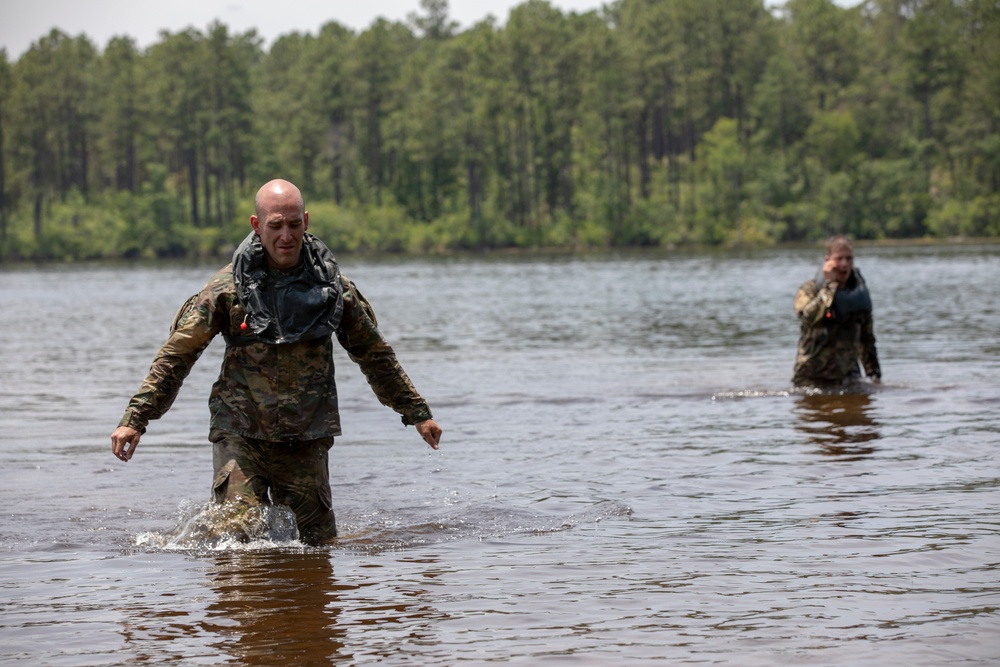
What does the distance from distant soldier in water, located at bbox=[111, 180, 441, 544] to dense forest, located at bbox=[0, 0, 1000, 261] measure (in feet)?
276

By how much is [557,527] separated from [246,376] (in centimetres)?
246

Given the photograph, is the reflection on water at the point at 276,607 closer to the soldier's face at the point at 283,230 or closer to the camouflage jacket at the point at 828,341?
the soldier's face at the point at 283,230

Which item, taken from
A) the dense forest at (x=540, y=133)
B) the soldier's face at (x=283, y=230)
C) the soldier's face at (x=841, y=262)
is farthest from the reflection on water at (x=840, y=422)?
the dense forest at (x=540, y=133)

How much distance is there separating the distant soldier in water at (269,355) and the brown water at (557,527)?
60cm

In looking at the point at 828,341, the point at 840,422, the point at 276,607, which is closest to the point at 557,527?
the point at 276,607

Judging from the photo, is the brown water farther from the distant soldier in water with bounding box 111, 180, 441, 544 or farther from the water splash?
the distant soldier in water with bounding box 111, 180, 441, 544

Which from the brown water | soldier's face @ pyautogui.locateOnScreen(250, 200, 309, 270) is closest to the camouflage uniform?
soldier's face @ pyautogui.locateOnScreen(250, 200, 309, 270)

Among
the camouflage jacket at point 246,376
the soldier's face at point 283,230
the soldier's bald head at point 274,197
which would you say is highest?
the soldier's bald head at point 274,197

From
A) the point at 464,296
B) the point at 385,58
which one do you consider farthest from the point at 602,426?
the point at 385,58

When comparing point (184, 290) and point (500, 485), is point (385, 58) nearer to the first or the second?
point (184, 290)

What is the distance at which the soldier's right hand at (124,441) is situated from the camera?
706 cm

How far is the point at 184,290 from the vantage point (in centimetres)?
5312

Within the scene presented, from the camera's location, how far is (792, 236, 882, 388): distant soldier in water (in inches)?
555

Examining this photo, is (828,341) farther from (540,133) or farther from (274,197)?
(540,133)
